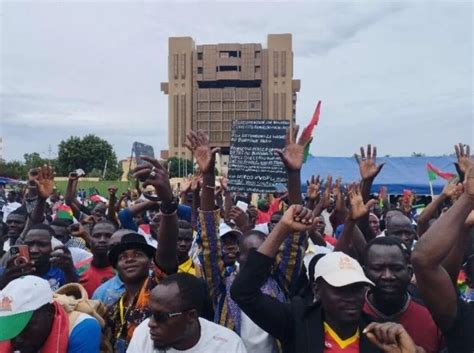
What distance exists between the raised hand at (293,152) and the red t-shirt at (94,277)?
1885 millimetres

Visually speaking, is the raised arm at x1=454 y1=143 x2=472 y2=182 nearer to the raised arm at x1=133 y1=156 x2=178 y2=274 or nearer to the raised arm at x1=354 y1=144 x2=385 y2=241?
the raised arm at x1=354 y1=144 x2=385 y2=241

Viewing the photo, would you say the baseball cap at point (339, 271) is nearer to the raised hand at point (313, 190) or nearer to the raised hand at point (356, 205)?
the raised hand at point (356, 205)

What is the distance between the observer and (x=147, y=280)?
122 inches

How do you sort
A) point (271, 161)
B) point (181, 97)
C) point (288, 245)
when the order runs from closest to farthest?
1. point (288, 245)
2. point (271, 161)
3. point (181, 97)

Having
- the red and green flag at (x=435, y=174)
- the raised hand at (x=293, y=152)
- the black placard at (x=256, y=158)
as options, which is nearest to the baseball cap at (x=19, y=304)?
the raised hand at (x=293, y=152)

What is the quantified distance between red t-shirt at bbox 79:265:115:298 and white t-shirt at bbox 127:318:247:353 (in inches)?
66.4

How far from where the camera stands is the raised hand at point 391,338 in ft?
6.59

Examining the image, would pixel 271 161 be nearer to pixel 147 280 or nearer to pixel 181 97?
pixel 147 280

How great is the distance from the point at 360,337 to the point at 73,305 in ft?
4.78

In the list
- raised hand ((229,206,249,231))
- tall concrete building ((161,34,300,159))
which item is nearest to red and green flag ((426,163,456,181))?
raised hand ((229,206,249,231))

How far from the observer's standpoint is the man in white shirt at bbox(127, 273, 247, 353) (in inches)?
89.7

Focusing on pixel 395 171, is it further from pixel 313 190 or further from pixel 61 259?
pixel 61 259

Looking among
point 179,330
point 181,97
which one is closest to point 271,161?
point 179,330

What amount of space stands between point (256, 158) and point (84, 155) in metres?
47.0
